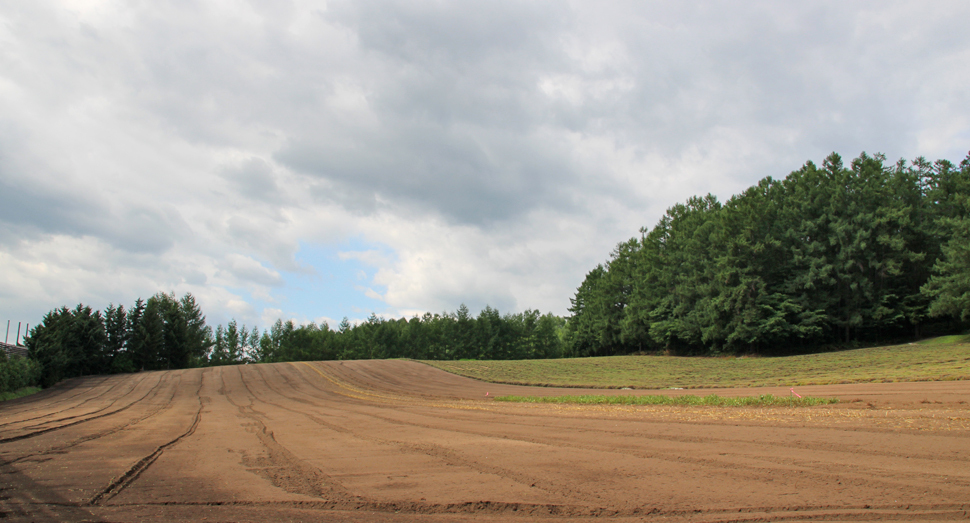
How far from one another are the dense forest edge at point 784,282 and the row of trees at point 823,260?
0.13 metres

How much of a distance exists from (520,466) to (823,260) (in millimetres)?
48641

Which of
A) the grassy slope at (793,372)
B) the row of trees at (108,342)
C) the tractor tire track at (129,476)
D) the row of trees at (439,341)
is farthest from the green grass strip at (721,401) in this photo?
the row of trees at (439,341)

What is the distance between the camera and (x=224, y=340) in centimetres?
10912

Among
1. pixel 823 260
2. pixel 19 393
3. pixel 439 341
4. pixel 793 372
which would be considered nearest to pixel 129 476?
pixel 793 372

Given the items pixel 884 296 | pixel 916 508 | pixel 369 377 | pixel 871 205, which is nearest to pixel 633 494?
pixel 916 508

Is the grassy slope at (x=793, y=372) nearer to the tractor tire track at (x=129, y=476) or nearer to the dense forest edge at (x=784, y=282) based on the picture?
the dense forest edge at (x=784, y=282)

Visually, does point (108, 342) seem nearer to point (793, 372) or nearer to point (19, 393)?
point (19, 393)

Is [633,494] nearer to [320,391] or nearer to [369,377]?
[320,391]

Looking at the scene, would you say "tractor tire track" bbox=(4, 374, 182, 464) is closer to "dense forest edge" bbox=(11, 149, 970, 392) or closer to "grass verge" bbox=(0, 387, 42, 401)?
"grass verge" bbox=(0, 387, 42, 401)

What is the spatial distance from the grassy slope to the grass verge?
2876 centimetres

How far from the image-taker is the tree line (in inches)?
1817

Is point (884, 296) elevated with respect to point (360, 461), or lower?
elevated

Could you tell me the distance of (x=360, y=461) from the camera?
8.66 m

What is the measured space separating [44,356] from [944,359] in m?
60.6
